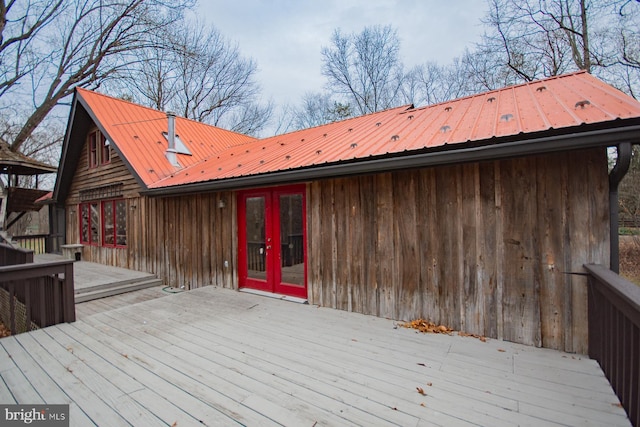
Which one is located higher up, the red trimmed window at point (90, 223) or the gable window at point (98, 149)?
the gable window at point (98, 149)

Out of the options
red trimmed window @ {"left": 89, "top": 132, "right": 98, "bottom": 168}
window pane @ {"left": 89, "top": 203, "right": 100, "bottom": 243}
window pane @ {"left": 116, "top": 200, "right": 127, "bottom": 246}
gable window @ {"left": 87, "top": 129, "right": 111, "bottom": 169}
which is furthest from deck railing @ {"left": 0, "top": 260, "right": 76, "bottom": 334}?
red trimmed window @ {"left": 89, "top": 132, "right": 98, "bottom": 168}

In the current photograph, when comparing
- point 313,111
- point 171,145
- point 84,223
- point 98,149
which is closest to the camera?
point 171,145

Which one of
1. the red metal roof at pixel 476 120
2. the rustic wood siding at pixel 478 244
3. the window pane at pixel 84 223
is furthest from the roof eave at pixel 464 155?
the window pane at pixel 84 223

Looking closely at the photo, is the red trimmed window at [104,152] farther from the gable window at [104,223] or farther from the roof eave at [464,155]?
the roof eave at [464,155]

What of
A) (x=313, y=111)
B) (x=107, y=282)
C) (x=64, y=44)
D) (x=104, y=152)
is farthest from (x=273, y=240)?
(x=313, y=111)

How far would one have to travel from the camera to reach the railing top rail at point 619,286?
5.64 feet

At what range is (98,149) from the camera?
9023mm

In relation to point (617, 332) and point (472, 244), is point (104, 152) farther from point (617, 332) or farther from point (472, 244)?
point (617, 332)

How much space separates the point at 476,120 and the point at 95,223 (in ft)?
35.5

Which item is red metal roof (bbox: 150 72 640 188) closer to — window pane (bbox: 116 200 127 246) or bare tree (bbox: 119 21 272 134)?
window pane (bbox: 116 200 127 246)

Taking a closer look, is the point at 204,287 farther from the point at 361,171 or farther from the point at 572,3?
the point at 572,3

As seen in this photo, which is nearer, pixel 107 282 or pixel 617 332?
pixel 617 332

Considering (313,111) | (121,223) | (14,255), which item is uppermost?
(313,111)

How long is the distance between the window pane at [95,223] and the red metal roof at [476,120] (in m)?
5.19
